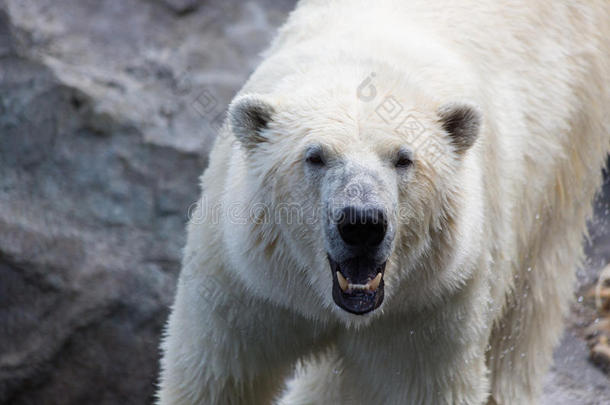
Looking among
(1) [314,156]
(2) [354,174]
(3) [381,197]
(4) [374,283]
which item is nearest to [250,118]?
(1) [314,156]

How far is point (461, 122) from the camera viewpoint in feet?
8.98

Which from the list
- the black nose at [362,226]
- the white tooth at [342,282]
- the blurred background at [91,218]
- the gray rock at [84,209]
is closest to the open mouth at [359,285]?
the white tooth at [342,282]

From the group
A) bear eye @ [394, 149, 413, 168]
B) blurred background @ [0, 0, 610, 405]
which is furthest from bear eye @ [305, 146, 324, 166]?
blurred background @ [0, 0, 610, 405]

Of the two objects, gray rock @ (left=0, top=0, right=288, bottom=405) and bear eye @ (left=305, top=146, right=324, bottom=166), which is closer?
bear eye @ (left=305, top=146, right=324, bottom=166)

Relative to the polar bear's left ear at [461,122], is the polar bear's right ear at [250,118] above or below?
below

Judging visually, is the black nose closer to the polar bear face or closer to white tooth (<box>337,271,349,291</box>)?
the polar bear face

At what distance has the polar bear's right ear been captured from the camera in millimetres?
2711

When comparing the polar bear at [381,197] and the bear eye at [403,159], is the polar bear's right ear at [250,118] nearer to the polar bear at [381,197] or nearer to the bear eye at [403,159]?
the polar bear at [381,197]

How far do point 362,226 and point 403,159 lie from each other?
296 mm

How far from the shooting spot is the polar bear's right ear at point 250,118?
2711 mm

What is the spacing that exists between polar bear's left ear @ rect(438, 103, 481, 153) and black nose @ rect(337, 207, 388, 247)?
20.0 inches

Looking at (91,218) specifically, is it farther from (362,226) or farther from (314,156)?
(362,226)

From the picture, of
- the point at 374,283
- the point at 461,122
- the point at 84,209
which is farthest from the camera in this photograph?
the point at 84,209

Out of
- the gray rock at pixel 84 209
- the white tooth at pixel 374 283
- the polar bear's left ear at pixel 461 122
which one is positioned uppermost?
the polar bear's left ear at pixel 461 122
